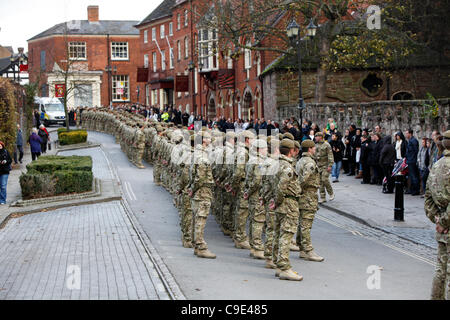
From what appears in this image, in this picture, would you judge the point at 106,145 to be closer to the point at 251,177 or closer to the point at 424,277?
the point at 251,177

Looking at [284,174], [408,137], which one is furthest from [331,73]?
[284,174]

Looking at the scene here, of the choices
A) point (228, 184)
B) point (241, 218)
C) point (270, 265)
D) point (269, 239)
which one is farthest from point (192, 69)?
point (270, 265)

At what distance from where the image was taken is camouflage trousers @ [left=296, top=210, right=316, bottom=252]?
11.2 meters

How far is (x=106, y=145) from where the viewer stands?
123ft

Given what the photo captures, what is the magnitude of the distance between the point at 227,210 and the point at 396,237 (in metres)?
3.47

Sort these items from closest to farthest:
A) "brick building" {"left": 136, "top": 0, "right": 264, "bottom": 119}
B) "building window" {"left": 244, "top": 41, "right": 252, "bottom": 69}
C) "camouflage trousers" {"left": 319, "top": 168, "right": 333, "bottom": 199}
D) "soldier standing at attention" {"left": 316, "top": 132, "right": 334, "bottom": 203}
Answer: "soldier standing at attention" {"left": 316, "top": 132, "right": 334, "bottom": 203} < "camouflage trousers" {"left": 319, "top": 168, "right": 333, "bottom": 199} < "building window" {"left": 244, "top": 41, "right": 252, "bottom": 69} < "brick building" {"left": 136, "top": 0, "right": 264, "bottom": 119}

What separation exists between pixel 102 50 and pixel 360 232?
2805 inches

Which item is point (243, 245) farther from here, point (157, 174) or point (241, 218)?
point (157, 174)

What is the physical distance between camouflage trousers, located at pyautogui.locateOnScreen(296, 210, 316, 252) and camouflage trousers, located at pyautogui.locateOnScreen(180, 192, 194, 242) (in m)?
2.06

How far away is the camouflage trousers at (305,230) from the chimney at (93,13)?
251ft

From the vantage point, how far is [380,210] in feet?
54.6

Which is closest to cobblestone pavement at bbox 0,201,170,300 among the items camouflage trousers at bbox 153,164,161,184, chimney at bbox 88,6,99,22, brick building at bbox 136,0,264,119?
camouflage trousers at bbox 153,164,161,184

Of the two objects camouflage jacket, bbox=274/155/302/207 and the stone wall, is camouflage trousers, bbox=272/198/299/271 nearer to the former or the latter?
camouflage jacket, bbox=274/155/302/207

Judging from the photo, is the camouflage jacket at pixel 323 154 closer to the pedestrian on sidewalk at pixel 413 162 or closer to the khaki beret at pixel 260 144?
the pedestrian on sidewalk at pixel 413 162
